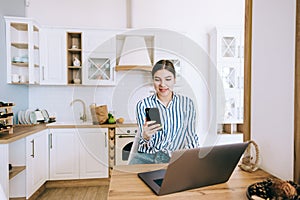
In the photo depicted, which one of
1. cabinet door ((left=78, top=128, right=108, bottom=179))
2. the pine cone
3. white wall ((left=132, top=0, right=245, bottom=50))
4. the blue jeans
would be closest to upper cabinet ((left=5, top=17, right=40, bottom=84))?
cabinet door ((left=78, top=128, right=108, bottom=179))

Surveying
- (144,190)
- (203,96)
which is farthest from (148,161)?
(203,96)

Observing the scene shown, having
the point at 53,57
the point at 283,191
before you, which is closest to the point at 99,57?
the point at 53,57

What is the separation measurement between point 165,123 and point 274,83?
2.01 ft

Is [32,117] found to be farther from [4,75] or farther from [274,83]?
[274,83]

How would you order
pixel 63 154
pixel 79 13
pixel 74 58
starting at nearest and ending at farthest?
pixel 63 154
pixel 74 58
pixel 79 13

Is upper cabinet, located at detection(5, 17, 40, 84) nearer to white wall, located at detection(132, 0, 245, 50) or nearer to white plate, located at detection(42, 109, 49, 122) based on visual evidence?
white plate, located at detection(42, 109, 49, 122)

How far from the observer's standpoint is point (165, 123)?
4.61 feet

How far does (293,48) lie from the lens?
991mm

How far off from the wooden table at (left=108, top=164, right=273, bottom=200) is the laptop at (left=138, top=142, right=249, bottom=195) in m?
0.02

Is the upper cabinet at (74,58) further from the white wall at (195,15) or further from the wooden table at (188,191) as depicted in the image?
the wooden table at (188,191)

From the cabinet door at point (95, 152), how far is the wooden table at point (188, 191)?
2035mm

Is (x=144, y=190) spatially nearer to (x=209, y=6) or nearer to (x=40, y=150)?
(x=40, y=150)

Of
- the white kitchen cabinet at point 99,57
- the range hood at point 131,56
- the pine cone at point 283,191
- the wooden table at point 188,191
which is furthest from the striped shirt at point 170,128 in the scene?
the white kitchen cabinet at point 99,57

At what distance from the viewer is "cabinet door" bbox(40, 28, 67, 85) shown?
128 inches
